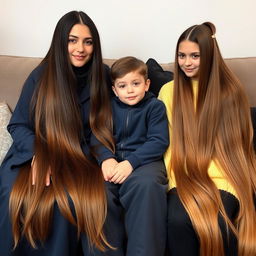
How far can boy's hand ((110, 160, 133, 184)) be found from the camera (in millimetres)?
1384

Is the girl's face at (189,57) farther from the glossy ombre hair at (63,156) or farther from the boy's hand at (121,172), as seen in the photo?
the boy's hand at (121,172)

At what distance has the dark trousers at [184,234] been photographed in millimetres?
1229

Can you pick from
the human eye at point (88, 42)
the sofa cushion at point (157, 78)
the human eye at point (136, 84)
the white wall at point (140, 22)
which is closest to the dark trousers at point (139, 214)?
the human eye at point (136, 84)

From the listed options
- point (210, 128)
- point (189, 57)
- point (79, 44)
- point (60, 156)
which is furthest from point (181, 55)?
point (60, 156)

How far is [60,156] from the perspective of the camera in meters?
1.44

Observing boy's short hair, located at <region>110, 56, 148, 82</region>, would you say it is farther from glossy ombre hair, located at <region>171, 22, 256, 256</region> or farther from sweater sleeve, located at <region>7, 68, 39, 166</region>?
sweater sleeve, located at <region>7, 68, 39, 166</region>

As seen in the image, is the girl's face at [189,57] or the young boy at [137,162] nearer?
the young boy at [137,162]

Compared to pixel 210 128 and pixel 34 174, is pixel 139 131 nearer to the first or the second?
pixel 210 128

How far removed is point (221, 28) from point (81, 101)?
98 centimetres

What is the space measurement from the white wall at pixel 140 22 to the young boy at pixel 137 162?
0.61 meters

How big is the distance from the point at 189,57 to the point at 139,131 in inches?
14.8

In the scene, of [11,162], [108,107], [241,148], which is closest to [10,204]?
[11,162]

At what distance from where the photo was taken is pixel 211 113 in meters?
1.47

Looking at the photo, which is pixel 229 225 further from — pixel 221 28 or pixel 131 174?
pixel 221 28
